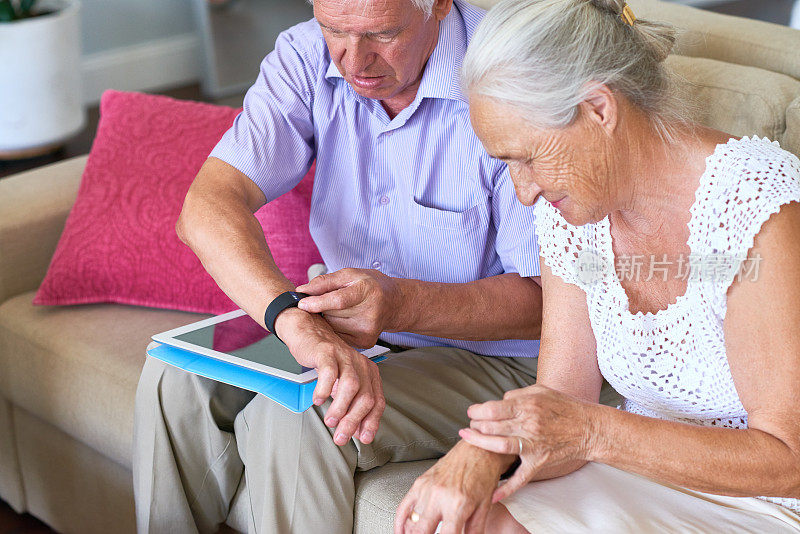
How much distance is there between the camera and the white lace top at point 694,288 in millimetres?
1146

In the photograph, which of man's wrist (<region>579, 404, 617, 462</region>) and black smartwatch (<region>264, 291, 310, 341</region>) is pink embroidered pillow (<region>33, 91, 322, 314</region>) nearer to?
black smartwatch (<region>264, 291, 310, 341</region>)

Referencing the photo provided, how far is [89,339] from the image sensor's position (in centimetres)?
185

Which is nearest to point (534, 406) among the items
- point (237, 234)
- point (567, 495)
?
point (567, 495)

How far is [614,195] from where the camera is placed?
121 centimetres

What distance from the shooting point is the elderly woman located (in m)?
1.12

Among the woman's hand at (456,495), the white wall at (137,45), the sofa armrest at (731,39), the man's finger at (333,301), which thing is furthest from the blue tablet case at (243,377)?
the white wall at (137,45)

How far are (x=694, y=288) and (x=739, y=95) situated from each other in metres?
0.51

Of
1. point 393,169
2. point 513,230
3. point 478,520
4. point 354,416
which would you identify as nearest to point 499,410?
point 478,520

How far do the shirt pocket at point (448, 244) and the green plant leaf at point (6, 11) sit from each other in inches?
99.6

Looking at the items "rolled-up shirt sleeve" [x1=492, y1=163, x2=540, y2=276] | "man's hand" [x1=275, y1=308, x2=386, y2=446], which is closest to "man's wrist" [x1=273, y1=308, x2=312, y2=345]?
"man's hand" [x1=275, y1=308, x2=386, y2=446]

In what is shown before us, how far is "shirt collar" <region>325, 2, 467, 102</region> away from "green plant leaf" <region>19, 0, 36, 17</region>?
7.82ft

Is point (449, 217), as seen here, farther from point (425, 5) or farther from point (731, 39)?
point (731, 39)

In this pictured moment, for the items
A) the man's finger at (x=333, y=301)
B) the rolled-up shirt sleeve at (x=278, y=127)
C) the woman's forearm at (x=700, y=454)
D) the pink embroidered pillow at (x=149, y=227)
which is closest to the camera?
the woman's forearm at (x=700, y=454)

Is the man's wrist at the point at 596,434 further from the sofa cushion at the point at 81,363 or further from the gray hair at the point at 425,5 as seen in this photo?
the sofa cushion at the point at 81,363
